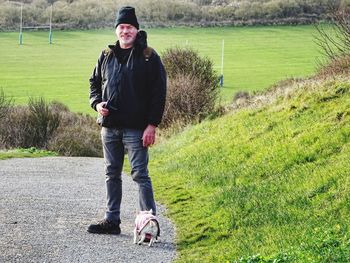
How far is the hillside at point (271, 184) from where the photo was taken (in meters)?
9.13

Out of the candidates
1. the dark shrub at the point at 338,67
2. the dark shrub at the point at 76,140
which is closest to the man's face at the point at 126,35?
the dark shrub at the point at 338,67

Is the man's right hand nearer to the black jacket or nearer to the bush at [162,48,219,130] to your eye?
the black jacket

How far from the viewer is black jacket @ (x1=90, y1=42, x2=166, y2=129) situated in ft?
33.1

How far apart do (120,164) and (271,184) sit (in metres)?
2.65

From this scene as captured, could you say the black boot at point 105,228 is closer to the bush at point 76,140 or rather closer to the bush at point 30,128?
the bush at point 76,140

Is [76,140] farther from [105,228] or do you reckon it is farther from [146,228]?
[146,228]

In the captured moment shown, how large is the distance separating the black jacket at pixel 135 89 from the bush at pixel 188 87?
75.5 feet

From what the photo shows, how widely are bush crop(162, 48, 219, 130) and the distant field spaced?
119ft

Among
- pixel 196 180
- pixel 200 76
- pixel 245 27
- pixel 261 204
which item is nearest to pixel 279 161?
pixel 196 180

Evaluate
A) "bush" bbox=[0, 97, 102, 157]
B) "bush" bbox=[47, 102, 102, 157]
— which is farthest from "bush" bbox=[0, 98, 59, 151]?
"bush" bbox=[47, 102, 102, 157]

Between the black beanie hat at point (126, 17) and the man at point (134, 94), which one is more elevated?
the black beanie hat at point (126, 17)

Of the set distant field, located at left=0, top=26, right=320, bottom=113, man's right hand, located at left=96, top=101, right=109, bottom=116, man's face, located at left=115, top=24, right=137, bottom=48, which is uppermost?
man's face, located at left=115, top=24, right=137, bottom=48

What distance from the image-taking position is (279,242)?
9.05 m

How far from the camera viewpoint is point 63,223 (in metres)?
11.2
